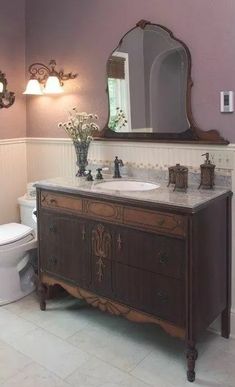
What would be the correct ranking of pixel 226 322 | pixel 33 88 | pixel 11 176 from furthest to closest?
pixel 11 176, pixel 33 88, pixel 226 322

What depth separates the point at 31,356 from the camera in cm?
221

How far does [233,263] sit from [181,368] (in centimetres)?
66

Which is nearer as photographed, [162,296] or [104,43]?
[162,296]

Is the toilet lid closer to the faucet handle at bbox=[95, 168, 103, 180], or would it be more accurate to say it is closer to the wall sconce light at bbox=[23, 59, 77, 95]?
the faucet handle at bbox=[95, 168, 103, 180]

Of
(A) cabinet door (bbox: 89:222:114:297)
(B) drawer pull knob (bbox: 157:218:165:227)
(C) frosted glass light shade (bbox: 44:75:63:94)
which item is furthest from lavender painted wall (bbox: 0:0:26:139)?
(B) drawer pull knob (bbox: 157:218:165:227)

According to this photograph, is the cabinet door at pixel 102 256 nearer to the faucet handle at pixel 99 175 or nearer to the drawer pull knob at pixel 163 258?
the drawer pull knob at pixel 163 258

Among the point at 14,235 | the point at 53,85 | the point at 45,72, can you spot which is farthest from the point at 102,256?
the point at 45,72

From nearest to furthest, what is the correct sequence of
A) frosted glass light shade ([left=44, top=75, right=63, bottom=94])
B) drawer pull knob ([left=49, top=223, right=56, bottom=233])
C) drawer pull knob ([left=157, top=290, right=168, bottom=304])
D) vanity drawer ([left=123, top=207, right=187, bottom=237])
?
vanity drawer ([left=123, top=207, right=187, bottom=237]) < drawer pull knob ([left=157, top=290, right=168, bottom=304]) < drawer pull knob ([left=49, top=223, right=56, bottom=233]) < frosted glass light shade ([left=44, top=75, right=63, bottom=94])

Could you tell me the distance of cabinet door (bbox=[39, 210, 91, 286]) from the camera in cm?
A: 240

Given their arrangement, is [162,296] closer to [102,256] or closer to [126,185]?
[102,256]

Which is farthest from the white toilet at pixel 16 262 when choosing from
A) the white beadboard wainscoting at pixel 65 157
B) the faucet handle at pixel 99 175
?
the faucet handle at pixel 99 175

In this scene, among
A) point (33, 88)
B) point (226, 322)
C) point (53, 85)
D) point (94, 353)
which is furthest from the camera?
point (33, 88)

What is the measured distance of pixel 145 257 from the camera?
2109 mm

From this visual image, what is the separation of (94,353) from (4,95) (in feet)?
6.88
